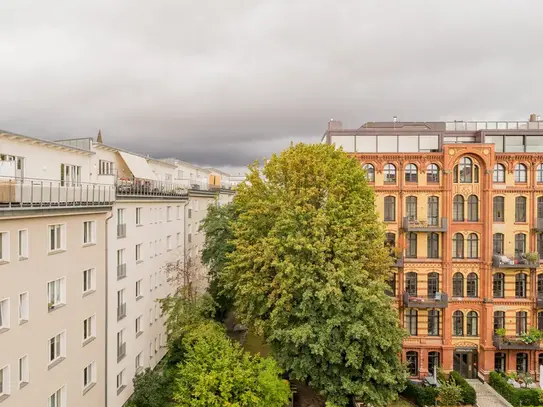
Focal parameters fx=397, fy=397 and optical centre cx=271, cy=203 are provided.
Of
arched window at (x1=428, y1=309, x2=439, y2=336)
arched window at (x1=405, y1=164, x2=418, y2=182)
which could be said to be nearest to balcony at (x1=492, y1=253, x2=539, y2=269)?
arched window at (x1=428, y1=309, x2=439, y2=336)

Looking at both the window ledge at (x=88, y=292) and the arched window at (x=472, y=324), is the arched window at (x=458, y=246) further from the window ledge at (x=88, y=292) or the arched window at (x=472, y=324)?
the window ledge at (x=88, y=292)

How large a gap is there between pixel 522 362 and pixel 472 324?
5227mm

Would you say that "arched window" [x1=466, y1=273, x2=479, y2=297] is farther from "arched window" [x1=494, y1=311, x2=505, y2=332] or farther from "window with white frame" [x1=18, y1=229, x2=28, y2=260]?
"window with white frame" [x1=18, y1=229, x2=28, y2=260]

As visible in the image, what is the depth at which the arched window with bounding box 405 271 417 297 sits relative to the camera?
34844 millimetres

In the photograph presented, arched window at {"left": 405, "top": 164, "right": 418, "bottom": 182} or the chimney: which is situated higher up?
the chimney

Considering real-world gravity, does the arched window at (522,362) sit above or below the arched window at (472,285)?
below

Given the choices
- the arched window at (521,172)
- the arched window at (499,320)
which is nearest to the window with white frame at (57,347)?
the arched window at (499,320)

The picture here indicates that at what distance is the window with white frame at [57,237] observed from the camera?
1917 cm

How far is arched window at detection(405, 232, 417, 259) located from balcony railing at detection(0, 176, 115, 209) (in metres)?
24.7

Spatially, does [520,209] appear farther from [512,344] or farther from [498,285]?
[512,344]

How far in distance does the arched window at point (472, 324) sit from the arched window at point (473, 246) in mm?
4946

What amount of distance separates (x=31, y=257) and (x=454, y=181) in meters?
32.0

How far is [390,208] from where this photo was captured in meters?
35.2

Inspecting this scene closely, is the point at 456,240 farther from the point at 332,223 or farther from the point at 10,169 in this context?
the point at 10,169
